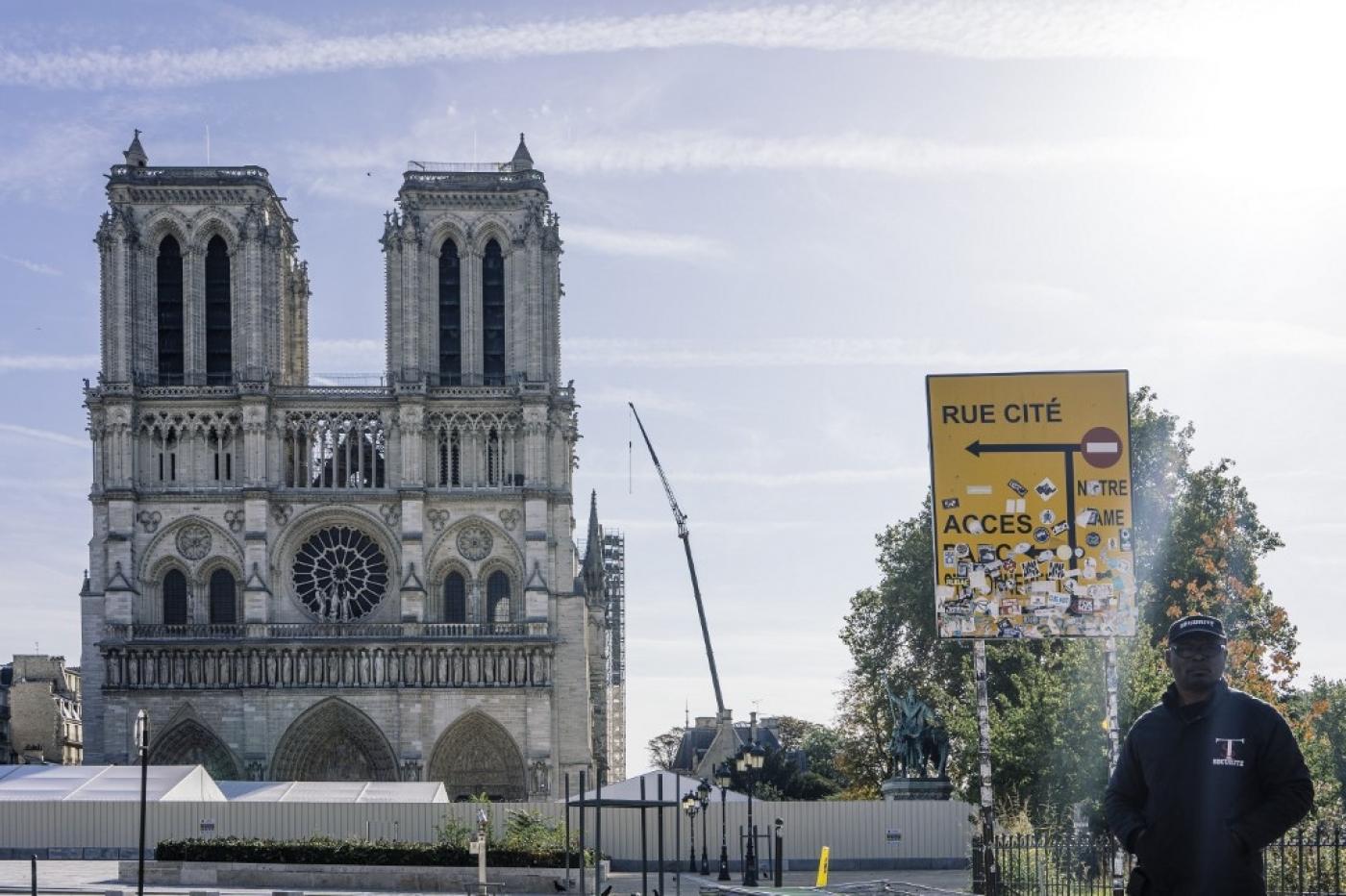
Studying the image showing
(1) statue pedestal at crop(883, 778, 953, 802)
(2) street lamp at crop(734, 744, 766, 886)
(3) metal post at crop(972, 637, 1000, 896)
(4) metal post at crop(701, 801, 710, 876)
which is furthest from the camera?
(1) statue pedestal at crop(883, 778, 953, 802)

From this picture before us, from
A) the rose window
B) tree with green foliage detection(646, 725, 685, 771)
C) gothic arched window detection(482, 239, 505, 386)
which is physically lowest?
tree with green foliage detection(646, 725, 685, 771)

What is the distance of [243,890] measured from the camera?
119ft

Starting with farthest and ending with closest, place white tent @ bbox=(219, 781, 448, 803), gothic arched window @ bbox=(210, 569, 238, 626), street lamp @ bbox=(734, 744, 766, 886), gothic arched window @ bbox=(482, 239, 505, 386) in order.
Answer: gothic arched window @ bbox=(482, 239, 505, 386)
gothic arched window @ bbox=(210, 569, 238, 626)
white tent @ bbox=(219, 781, 448, 803)
street lamp @ bbox=(734, 744, 766, 886)

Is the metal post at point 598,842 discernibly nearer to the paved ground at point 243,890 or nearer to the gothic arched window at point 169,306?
the paved ground at point 243,890

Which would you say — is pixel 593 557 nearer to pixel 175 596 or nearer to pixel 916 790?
pixel 175 596

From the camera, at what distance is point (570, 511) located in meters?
71.4

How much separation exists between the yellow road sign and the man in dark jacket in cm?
1537

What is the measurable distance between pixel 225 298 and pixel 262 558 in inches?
391

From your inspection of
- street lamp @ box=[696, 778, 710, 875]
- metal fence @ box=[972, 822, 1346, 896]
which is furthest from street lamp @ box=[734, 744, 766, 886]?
metal fence @ box=[972, 822, 1346, 896]

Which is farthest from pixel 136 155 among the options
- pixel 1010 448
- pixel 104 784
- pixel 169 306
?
pixel 1010 448

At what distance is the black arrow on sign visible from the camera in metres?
23.2

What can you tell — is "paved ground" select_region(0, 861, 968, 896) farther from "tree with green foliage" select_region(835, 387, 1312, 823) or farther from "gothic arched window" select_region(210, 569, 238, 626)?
"gothic arched window" select_region(210, 569, 238, 626)

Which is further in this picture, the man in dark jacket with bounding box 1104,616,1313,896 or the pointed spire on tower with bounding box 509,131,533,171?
the pointed spire on tower with bounding box 509,131,533,171

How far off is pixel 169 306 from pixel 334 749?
17.3 meters
